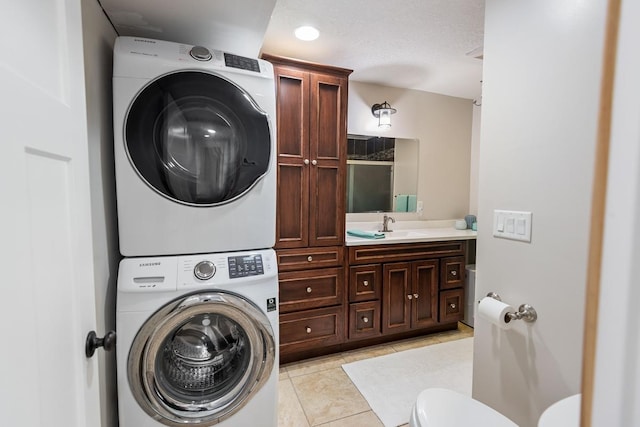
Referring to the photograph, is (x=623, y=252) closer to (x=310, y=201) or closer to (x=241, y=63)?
(x=241, y=63)

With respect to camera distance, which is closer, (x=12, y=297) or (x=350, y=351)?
(x=12, y=297)

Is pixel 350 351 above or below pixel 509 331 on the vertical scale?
below

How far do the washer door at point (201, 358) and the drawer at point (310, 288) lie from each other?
0.79 m

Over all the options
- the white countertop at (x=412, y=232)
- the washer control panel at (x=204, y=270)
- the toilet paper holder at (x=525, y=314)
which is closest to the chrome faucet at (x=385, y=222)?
the white countertop at (x=412, y=232)

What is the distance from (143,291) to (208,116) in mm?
787

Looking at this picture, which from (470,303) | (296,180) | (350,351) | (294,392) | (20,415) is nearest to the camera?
(20,415)

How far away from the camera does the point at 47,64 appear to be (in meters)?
0.61

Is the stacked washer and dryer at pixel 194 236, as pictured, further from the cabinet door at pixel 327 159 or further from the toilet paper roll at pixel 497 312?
the toilet paper roll at pixel 497 312

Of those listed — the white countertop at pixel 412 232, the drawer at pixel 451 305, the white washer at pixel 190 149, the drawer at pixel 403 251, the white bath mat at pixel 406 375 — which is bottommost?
the white bath mat at pixel 406 375

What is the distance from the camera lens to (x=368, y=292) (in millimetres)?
2443

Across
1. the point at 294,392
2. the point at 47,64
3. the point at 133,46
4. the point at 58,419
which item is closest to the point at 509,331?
the point at 294,392

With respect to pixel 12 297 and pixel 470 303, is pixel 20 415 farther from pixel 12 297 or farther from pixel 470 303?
pixel 470 303

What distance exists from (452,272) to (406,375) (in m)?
1.08

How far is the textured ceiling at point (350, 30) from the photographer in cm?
127
